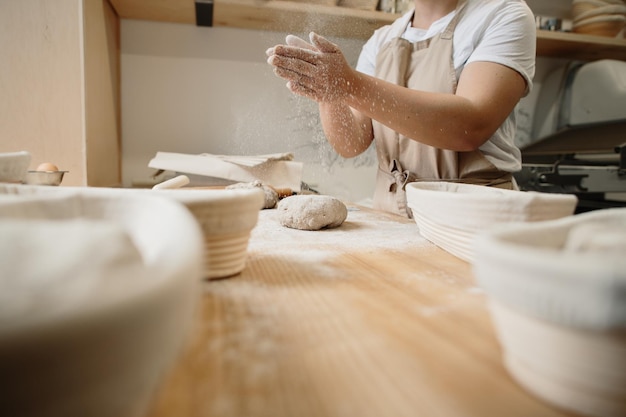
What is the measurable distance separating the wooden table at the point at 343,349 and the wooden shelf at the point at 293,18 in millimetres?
1711

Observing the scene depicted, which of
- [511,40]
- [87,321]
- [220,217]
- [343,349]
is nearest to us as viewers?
[87,321]

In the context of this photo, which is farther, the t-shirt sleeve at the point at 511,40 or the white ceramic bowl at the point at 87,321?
the t-shirt sleeve at the point at 511,40

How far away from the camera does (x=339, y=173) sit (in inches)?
101

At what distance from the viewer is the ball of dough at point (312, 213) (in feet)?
3.28

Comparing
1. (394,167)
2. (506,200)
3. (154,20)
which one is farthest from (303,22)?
(506,200)

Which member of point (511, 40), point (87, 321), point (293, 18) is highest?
point (293, 18)

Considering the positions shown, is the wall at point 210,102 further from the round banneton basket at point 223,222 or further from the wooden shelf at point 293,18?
the round banneton basket at point 223,222

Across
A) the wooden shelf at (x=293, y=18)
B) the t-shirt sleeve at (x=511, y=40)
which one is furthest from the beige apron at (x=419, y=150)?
the wooden shelf at (x=293, y=18)

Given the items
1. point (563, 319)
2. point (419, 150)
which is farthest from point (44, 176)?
point (563, 319)

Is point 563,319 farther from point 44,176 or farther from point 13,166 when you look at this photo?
point 44,176

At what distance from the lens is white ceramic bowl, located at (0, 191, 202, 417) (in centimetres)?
18

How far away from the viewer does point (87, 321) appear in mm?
184

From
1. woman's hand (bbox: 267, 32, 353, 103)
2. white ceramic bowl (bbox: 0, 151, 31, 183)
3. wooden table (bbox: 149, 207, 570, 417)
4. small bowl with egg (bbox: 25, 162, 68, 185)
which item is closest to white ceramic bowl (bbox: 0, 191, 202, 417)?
wooden table (bbox: 149, 207, 570, 417)

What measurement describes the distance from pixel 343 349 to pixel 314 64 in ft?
2.94
